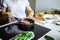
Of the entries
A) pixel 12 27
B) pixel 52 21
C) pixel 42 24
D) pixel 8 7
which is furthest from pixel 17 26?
pixel 8 7

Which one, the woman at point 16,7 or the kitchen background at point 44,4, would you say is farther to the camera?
the kitchen background at point 44,4

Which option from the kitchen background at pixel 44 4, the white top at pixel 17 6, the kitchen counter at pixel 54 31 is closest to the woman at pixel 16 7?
the white top at pixel 17 6

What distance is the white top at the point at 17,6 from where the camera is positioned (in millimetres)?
1454

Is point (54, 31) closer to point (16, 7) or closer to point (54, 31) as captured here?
point (54, 31)

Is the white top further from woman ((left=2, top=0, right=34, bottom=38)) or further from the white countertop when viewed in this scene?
the white countertop

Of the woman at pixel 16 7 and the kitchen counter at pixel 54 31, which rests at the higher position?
the woman at pixel 16 7

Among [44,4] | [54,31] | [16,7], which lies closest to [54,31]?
[54,31]

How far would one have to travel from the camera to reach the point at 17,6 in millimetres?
1508

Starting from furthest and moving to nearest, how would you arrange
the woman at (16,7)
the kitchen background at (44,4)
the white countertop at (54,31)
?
the kitchen background at (44,4), the woman at (16,7), the white countertop at (54,31)

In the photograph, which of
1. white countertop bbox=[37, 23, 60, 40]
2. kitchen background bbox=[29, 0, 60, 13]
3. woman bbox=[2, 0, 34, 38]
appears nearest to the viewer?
white countertop bbox=[37, 23, 60, 40]

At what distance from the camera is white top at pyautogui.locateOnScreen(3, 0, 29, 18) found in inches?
57.2

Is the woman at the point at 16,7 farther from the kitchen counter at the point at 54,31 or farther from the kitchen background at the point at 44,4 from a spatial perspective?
the kitchen background at the point at 44,4

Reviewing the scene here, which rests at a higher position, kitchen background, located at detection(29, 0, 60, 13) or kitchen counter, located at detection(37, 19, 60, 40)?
kitchen background, located at detection(29, 0, 60, 13)

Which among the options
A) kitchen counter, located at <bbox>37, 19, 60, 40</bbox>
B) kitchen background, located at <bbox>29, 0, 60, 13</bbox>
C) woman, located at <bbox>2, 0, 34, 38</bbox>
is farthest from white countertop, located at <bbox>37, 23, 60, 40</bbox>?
kitchen background, located at <bbox>29, 0, 60, 13</bbox>
